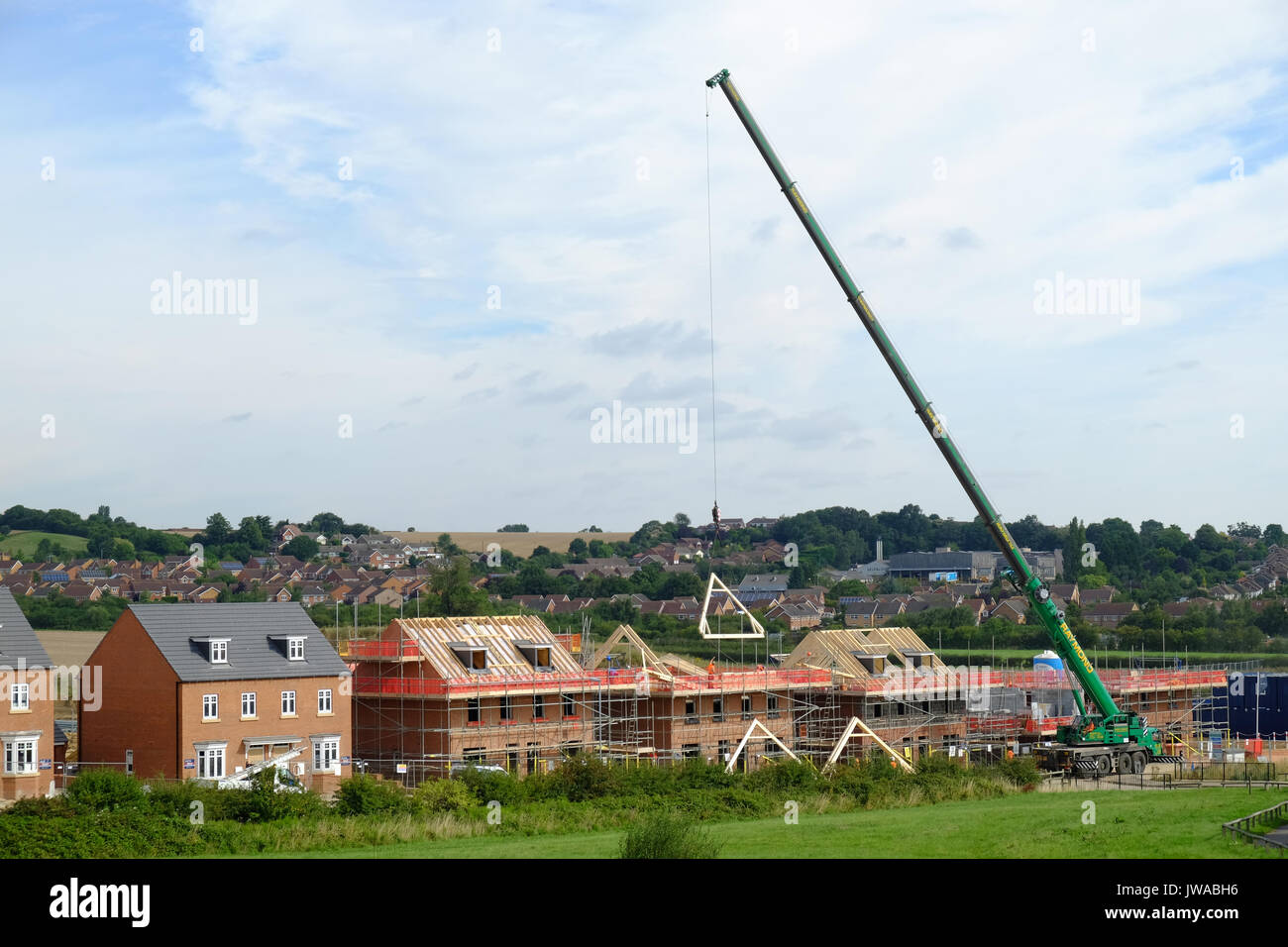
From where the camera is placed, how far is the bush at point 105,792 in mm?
34906

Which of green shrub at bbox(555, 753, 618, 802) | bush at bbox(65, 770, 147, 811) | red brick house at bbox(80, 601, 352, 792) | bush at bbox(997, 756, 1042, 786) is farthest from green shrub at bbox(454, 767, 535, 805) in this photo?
bush at bbox(997, 756, 1042, 786)

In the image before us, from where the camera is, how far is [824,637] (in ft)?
209

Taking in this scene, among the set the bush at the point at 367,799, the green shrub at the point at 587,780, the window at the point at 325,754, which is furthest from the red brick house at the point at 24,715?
the green shrub at the point at 587,780

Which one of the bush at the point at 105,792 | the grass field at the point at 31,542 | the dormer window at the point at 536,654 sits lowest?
the bush at the point at 105,792

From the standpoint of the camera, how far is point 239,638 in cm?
4762

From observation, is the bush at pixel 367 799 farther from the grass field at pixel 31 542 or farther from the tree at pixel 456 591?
the grass field at pixel 31 542

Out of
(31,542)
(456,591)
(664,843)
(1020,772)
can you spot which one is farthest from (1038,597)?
(31,542)

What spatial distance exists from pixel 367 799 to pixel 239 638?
12435 millimetres

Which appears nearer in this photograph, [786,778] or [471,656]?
[786,778]

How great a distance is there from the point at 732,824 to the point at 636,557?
158m

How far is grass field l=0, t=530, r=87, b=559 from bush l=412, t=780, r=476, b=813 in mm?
127390

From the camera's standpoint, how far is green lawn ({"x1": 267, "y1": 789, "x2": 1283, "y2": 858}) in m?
31.0

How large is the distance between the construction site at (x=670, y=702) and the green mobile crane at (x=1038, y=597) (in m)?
3.66

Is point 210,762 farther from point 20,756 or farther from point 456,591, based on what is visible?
point 456,591
